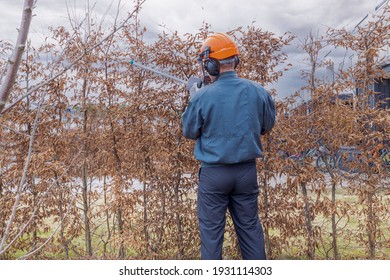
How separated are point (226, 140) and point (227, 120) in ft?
0.44

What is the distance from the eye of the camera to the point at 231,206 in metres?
2.80

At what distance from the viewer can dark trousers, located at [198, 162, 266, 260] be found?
2602mm

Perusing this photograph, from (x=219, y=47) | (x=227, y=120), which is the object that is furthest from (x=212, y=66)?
(x=227, y=120)

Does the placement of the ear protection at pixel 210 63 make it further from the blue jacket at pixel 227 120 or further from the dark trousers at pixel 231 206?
the dark trousers at pixel 231 206

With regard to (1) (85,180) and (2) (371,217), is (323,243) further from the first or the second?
(1) (85,180)

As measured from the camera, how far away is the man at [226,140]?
8.25 feet

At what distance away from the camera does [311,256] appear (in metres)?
3.68

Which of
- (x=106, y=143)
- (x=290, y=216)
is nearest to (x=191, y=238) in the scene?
(x=290, y=216)

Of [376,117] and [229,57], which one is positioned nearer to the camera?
[229,57]

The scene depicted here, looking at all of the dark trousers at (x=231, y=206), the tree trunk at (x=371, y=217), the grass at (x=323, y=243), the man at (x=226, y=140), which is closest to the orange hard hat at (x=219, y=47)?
the man at (x=226, y=140)

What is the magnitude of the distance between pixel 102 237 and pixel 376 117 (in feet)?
9.69

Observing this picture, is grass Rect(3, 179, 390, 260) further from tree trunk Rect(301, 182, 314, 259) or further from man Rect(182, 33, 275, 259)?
man Rect(182, 33, 275, 259)

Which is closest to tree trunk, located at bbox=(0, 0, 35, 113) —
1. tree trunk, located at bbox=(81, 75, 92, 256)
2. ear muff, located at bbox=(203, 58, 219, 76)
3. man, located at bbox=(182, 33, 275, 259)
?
man, located at bbox=(182, 33, 275, 259)

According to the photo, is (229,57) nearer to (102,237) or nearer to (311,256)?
(311,256)
